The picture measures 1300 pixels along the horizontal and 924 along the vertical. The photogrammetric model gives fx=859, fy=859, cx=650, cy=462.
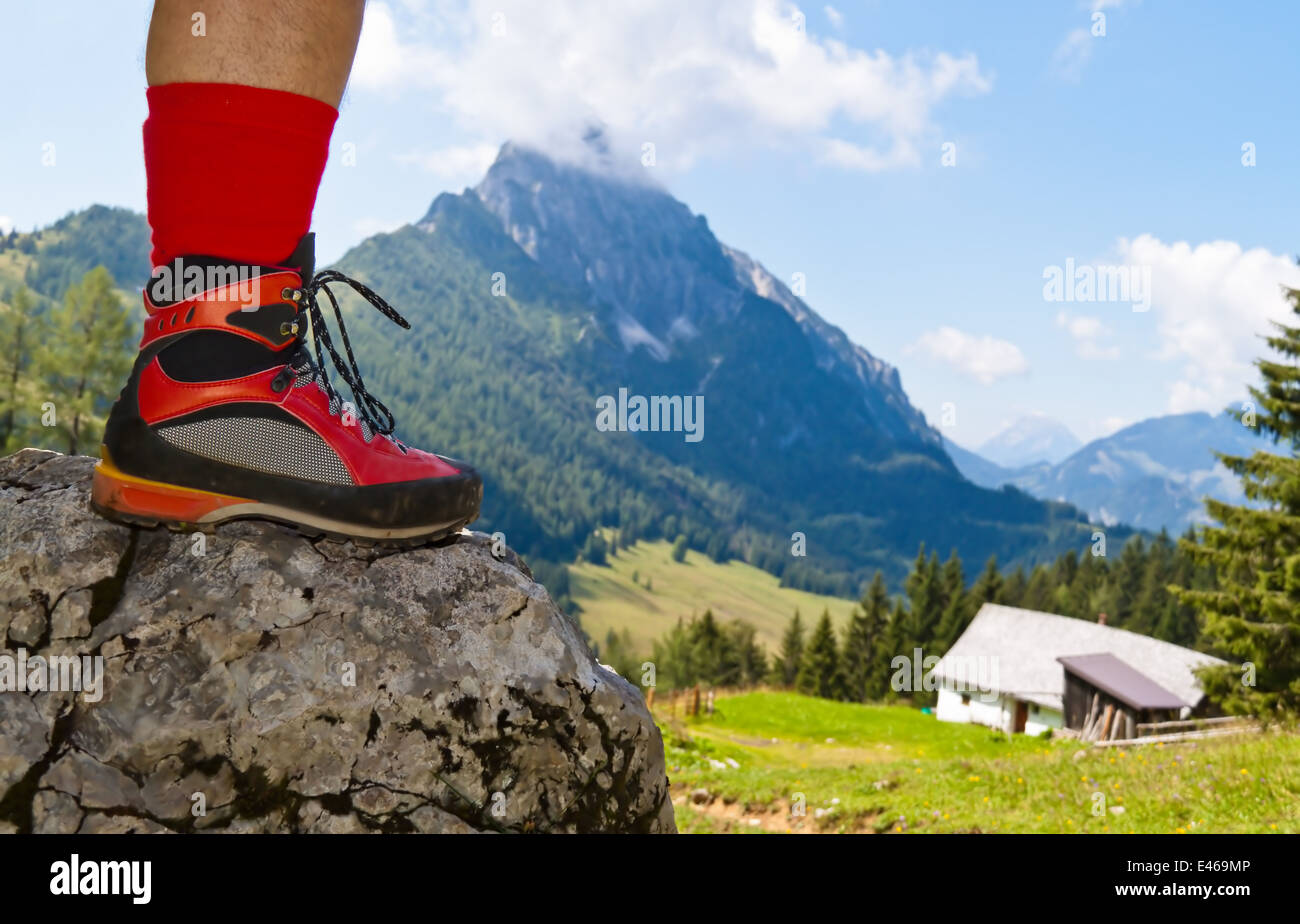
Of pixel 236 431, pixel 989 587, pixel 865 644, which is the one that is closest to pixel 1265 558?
pixel 236 431

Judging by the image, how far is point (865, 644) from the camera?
270 ft

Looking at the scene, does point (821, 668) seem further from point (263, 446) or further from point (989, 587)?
point (263, 446)

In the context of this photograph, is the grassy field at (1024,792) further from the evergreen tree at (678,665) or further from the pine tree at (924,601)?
the evergreen tree at (678,665)

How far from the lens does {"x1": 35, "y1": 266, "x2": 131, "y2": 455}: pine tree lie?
30266 mm

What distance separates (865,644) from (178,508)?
8424 centimetres

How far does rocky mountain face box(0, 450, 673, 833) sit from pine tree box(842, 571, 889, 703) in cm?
7892

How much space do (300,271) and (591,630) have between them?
6670 inches

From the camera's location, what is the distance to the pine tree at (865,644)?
79750 millimetres

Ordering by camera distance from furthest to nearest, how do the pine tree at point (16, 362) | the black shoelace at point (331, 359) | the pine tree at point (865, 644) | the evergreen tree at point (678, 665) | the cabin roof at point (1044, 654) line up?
the evergreen tree at point (678, 665) < the pine tree at point (865, 644) < the cabin roof at point (1044, 654) < the pine tree at point (16, 362) < the black shoelace at point (331, 359)

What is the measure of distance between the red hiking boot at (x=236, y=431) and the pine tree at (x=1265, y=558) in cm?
2370

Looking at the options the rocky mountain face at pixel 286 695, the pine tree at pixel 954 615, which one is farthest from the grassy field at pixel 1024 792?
the pine tree at pixel 954 615

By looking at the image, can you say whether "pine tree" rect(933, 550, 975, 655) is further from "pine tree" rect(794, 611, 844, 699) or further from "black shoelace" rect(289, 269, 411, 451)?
"black shoelace" rect(289, 269, 411, 451)
